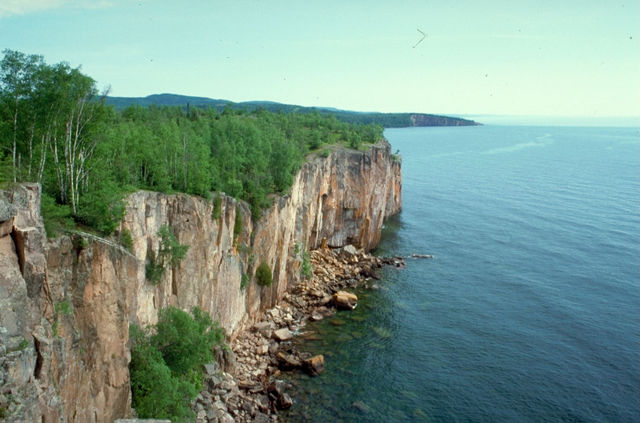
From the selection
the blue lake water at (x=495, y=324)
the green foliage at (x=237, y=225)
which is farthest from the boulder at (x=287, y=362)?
the green foliage at (x=237, y=225)

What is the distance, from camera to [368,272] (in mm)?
60250

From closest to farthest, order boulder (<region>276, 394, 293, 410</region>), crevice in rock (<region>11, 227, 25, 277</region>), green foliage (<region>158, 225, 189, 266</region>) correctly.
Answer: crevice in rock (<region>11, 227, 25, 277</region>), green foliage (<region>158, 225, 189, 266</region>), boulder (<region>276, 394, 293, 410</region>)

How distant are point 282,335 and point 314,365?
6.06 m

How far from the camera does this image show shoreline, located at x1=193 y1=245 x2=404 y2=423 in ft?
107

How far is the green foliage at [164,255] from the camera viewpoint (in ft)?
94.9

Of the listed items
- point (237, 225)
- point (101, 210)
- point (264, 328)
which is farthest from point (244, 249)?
point (101, 210)

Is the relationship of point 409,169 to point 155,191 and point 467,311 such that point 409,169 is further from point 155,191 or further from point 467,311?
point 155,191

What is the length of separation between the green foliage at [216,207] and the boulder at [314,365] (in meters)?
13.9

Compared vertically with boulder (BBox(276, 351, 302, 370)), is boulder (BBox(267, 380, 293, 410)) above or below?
below

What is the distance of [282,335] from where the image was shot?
43344 millimetres

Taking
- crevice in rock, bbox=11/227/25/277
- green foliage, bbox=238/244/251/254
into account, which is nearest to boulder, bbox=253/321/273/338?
green foliage, bbox=238/244/251/254

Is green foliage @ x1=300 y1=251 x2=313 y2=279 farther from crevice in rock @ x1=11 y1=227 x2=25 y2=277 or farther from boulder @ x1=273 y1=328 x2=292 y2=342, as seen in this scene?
crevice in rock @ x1=11 y1=227 x2=25 y2=277

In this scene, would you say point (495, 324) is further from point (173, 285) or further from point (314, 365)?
point (173, 285)

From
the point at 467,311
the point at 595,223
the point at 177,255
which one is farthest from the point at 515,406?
the point at 595,223
